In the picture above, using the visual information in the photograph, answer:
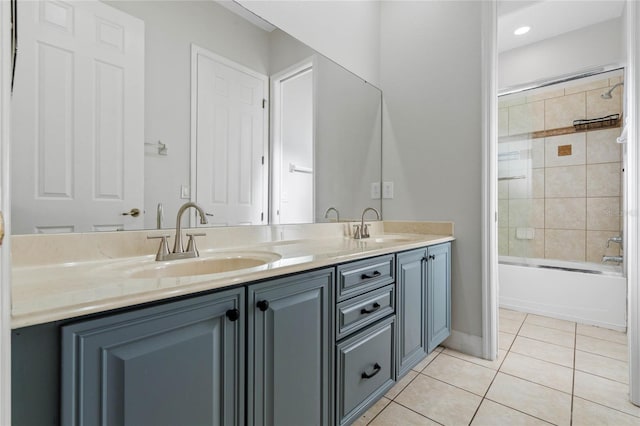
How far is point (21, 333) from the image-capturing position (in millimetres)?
534

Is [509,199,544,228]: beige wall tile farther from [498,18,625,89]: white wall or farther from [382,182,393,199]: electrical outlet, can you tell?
[382,182,393,199]: electrical outlet

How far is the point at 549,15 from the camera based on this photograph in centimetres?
253

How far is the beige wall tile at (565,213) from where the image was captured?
117 inches

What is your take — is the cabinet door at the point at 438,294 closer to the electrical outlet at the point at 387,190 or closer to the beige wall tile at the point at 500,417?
the beige wall tile at the point at 500,417

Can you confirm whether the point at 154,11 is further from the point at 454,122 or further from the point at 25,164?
the point at 454,122

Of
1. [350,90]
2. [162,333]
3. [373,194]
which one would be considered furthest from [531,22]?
[162,333]

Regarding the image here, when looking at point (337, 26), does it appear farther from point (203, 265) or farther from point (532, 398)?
point (532, 398)

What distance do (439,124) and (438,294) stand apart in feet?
3.83

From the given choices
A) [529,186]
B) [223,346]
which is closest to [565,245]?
[529,186]

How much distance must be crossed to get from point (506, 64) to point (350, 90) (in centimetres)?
199

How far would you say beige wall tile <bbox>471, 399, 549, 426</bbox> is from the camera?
1338 mm

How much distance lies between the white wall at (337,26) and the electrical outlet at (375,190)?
82 centimetres

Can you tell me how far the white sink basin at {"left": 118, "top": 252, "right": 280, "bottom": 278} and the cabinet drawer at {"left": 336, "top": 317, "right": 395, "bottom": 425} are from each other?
0.46m

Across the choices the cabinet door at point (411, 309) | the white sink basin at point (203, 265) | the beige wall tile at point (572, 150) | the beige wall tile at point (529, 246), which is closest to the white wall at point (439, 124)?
the cabinet door at point (411, 309)
